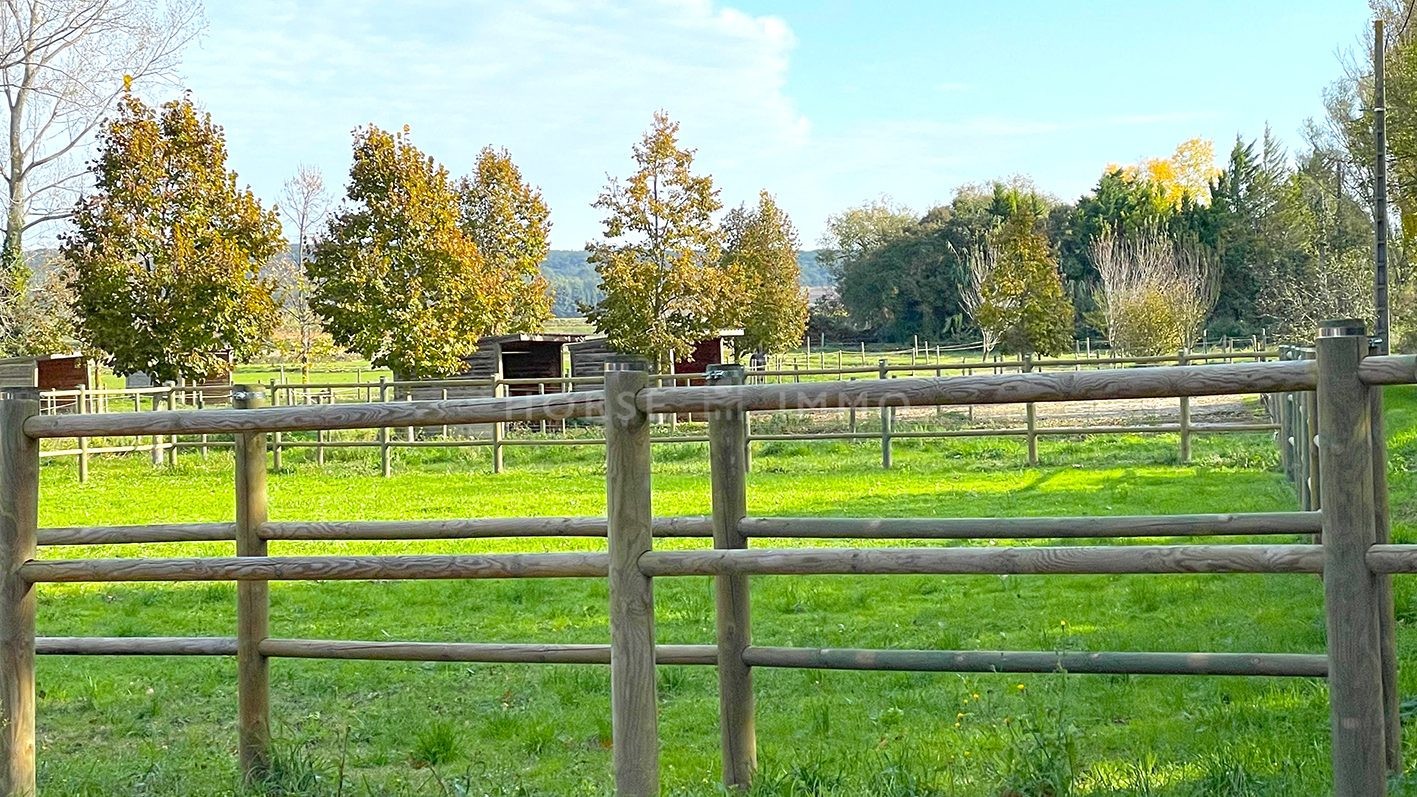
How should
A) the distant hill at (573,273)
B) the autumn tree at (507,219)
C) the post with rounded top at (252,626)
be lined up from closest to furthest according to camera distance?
the post with rounded top at (252,626)
the autumn tree at (507,219)
the distant hill at (573,273)

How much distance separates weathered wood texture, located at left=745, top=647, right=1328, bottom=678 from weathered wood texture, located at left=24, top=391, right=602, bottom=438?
1.09 m

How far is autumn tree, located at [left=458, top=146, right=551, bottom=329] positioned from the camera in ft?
144

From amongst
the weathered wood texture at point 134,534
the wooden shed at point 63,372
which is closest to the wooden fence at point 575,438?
the wooden shed at point 63,372

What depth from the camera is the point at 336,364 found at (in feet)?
187

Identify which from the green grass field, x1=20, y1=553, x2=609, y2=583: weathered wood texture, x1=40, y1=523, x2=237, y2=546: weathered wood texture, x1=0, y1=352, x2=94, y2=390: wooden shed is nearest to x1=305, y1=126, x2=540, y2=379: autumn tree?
x1=0, y1=352, x2=94, y2=390: wooden shed

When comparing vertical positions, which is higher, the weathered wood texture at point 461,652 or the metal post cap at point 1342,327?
the metal post cap at point 1342,327

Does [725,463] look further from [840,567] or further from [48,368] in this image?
[48,368]

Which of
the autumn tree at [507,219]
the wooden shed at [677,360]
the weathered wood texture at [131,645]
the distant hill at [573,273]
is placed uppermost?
the distant hill at [573,273]

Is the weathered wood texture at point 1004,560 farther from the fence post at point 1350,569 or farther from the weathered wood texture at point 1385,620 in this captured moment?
the weathered wood texture at point 1385,620

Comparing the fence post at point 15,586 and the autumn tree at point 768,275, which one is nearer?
the fence post at point 15,586

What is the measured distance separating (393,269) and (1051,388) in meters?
22.2

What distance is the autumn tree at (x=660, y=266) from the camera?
101 feet

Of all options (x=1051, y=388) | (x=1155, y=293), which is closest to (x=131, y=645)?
(x=1051, y=388)

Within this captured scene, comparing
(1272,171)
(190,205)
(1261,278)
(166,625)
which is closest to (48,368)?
(190,205)
